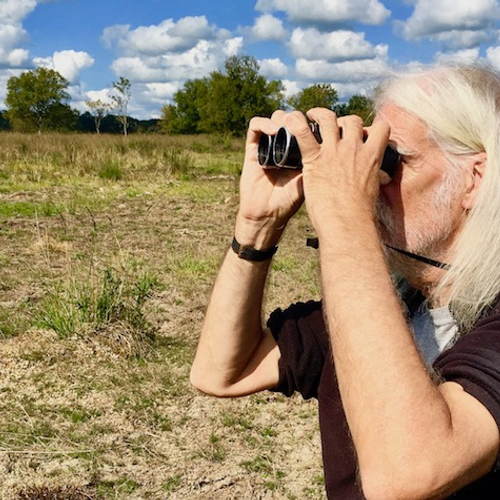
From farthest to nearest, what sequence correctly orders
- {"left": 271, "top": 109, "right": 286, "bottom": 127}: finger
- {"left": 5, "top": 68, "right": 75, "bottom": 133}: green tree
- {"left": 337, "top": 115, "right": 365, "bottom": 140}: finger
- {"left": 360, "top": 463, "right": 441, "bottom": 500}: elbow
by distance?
{"left": 5, "top": 68, "right": 75, "bottom": 133}: green tree → {"left": 271, "top": 109, "right": 286, "bottom": 127}: finger → {"left": 337, "top": 115, "right": 365, "bottom": 140}: finger → {"left": 360, "top": 463, "right": 441, "bottom": 500}: elbow

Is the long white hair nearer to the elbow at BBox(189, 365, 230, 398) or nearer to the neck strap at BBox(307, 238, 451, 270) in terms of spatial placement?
the neck strap at BBox(307, 238, 451, 270)

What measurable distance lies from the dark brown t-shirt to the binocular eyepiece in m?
0.39

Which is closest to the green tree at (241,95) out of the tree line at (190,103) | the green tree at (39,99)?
the tree line at (190,103)

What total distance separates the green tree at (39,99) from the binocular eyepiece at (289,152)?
5310 cm

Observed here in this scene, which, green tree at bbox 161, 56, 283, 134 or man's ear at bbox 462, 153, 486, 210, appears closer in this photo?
man's ear at bbox 462, 153, 486, 210

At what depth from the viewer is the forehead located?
1474mm

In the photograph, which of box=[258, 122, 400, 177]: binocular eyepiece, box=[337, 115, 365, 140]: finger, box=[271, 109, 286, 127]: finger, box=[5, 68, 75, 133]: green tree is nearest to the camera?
box=[337, 115, 365, 140]: finger

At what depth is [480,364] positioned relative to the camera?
110 centimetres

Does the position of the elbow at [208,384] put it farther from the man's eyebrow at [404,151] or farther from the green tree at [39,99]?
the green tree at [39,99]

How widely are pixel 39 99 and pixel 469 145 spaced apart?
55.0 meters

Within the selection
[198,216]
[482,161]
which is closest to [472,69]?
[482,161]

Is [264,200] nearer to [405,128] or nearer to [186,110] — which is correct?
[405,128]

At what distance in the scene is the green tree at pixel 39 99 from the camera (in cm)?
5194

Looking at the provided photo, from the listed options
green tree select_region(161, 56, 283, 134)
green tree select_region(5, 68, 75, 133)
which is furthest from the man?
green tree select_region(5, 68, 75, 133)
